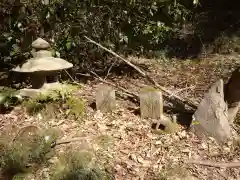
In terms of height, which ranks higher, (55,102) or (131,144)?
(55,102)

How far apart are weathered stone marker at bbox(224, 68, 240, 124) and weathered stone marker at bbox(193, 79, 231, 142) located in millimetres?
178

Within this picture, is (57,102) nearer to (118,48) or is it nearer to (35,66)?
(35,66)

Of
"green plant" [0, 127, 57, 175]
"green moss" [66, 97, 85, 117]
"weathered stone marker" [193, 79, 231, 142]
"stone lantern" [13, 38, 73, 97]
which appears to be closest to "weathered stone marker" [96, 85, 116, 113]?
"green moss" [66, 97, 85, 117]

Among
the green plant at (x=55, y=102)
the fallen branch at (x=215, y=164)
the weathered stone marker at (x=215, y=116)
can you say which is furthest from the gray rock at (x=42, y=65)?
the fallen branch at (x=215, y=164)

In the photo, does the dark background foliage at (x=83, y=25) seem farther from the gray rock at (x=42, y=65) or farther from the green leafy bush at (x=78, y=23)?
the gray rock at (x=42, y=65)

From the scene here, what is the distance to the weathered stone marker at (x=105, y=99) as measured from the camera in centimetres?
433

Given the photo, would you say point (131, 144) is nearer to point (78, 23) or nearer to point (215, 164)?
point (215, 164)

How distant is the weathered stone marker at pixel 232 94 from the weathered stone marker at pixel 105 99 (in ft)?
4.88

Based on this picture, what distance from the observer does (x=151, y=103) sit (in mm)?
4184

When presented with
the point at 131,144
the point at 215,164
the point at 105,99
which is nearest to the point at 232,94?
the point at 215,164

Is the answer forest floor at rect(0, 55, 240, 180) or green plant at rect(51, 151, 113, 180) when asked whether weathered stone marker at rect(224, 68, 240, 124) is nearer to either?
forest floor at rect(0, 55, 240, 180)

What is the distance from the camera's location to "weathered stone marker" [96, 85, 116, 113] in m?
4.33

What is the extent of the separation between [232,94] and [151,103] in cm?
102

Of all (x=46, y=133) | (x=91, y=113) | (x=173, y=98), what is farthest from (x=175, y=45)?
(x=46, y=133)
